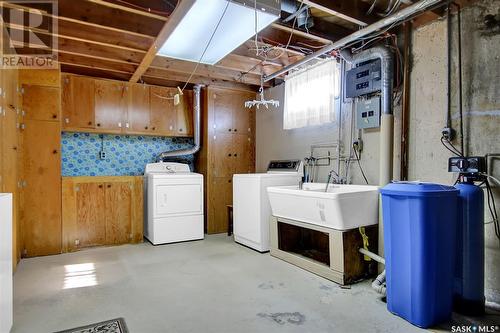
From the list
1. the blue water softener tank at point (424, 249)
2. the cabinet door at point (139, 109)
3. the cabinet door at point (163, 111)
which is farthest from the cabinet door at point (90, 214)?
the blue water softener tank at point (424, 249)

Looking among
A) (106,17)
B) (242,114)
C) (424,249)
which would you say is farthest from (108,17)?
(424,249)

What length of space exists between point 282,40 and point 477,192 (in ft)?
8.19

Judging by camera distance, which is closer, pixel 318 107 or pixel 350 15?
pixel 350 15

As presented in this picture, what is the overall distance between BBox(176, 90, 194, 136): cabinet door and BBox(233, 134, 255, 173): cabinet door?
0.81 metres

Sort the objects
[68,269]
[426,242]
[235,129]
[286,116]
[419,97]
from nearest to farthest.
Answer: [426,242] < [419,97] < [68,269] < [286,116] < [235,129]

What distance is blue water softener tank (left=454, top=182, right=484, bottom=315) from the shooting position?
222cm

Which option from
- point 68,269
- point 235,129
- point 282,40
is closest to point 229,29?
point 282,40

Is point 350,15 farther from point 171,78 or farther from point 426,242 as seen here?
point 171,78

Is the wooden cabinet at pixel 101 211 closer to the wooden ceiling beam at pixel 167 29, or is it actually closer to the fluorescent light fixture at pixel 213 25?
the wooden ceiling beam at pixel 167 29

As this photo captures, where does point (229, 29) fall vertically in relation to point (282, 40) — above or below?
below

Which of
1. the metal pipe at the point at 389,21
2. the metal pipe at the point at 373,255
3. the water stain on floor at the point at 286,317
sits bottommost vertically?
the water stain on floor at the point at 286,317

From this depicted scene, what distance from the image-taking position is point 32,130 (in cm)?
381

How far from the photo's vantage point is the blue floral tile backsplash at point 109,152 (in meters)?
4.52

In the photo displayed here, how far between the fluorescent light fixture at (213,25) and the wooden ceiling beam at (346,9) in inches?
18.9
